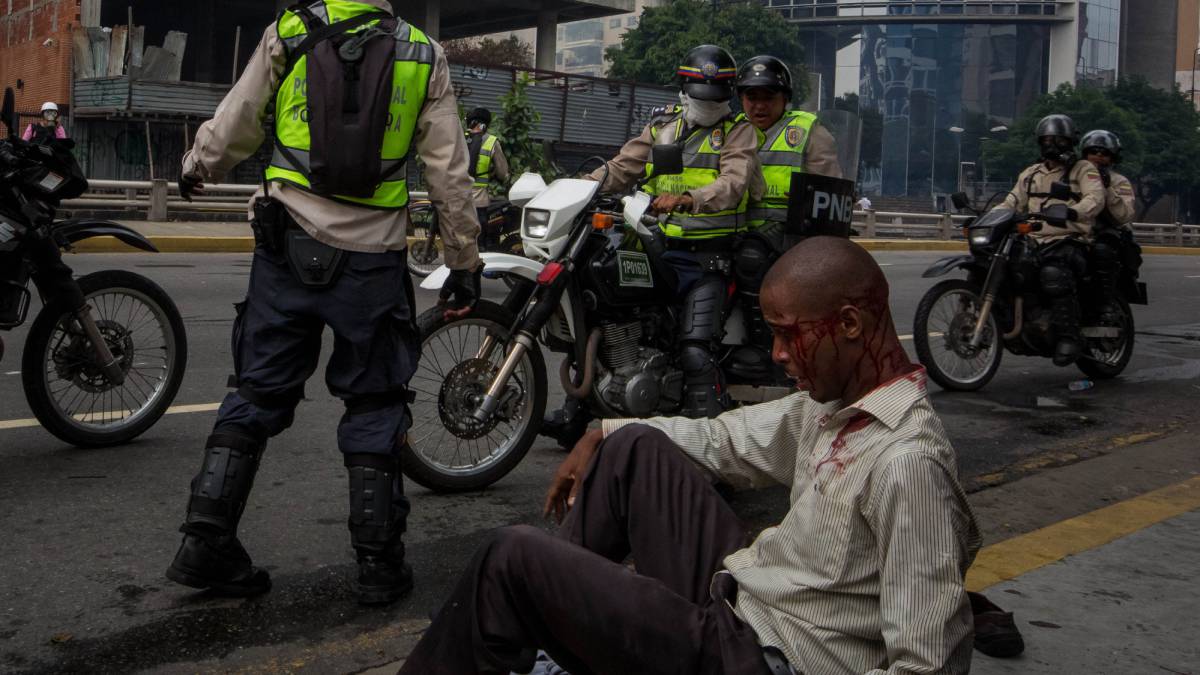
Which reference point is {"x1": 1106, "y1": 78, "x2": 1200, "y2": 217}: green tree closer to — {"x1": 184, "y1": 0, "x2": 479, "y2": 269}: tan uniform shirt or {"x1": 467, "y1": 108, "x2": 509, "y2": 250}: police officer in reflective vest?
{"x1": 467, "y1": 108, "x2": 509, "y2": 250}: police officer in reflective vest

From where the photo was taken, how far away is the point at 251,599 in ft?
12.2

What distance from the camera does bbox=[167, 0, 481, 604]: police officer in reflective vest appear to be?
359 cm

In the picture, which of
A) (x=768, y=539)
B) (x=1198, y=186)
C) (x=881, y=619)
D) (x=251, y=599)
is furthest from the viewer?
(x=1198, y=186)

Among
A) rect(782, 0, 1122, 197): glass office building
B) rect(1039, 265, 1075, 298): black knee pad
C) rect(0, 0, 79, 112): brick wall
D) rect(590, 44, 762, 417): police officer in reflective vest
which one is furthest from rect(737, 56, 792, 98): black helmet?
rect(782, 0, 1122, 197): glass office building

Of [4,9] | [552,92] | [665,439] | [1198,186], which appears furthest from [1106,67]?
[665,439]

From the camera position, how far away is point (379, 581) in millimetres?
3709

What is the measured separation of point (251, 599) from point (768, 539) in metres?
1.84

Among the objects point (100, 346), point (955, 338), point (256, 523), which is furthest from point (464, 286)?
point (955, 338)

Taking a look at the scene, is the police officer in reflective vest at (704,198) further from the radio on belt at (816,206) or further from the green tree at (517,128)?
the green tree at (517,128)

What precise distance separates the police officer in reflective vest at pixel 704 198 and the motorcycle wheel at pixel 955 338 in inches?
104

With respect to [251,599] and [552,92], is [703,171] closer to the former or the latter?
[251,599]

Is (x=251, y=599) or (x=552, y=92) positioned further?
(x=552, y=92)

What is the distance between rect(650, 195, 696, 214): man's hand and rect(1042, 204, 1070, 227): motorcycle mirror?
3.85 m

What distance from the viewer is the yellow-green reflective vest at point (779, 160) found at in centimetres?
570
